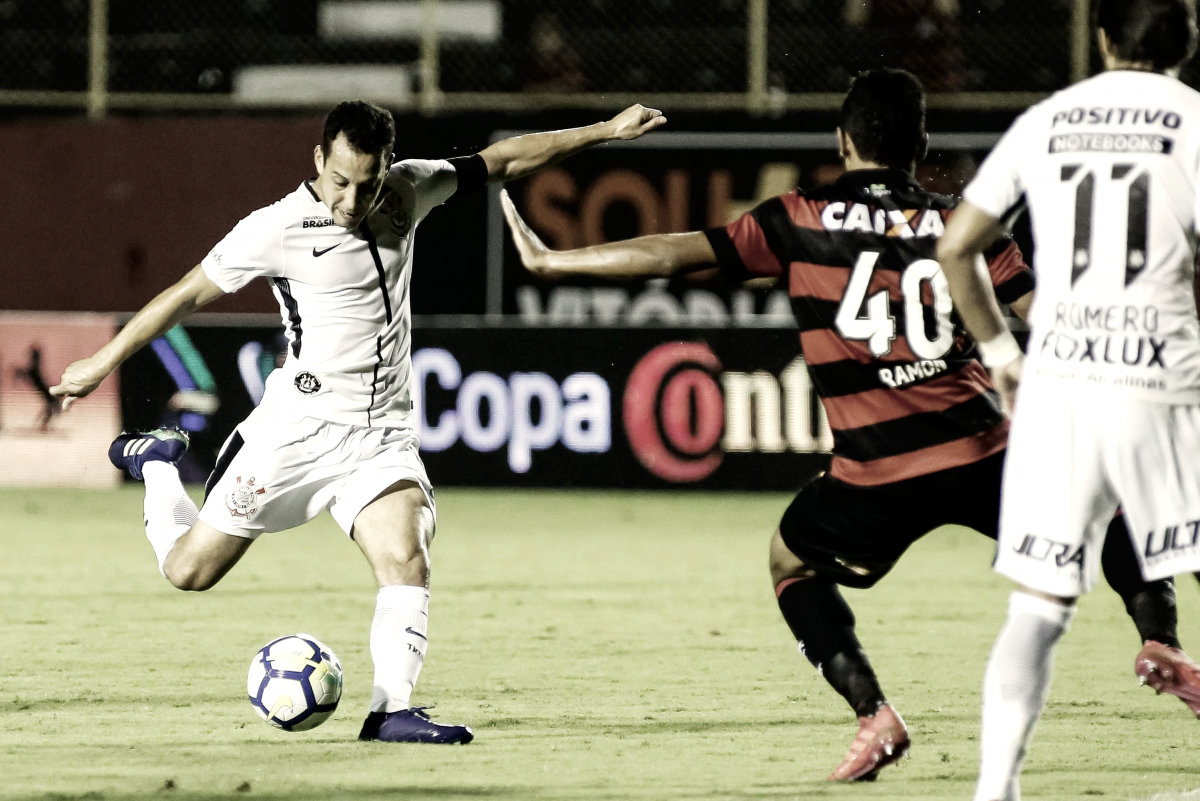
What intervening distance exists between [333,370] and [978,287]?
2.46 m

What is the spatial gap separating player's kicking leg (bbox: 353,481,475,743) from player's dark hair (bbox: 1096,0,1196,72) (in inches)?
104

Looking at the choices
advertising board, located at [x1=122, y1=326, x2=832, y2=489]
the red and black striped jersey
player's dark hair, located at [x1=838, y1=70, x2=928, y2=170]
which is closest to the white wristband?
the red and black striped jersey

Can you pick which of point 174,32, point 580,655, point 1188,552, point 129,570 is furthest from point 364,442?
point 174,32

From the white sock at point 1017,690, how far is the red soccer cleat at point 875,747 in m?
0.69

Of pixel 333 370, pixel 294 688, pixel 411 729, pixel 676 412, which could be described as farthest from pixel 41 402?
pixel 411 729

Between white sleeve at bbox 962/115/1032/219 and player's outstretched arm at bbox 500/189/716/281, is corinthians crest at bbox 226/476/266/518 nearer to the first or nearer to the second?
player's outstretched arm at bbox 500/189/716/281

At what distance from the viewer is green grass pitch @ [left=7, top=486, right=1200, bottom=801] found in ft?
16.1

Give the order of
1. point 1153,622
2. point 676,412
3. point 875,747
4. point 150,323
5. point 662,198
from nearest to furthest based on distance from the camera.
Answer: point 875,747, point 1153,622, point 150,323, point 676,412, point 662,198

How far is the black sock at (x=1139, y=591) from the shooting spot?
17.7 ft

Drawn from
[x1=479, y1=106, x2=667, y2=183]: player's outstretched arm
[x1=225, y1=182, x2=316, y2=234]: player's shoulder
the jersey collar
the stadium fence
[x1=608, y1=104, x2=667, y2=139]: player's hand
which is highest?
the stadium fence

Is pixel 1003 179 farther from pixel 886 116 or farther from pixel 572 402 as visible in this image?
pixel 572 402

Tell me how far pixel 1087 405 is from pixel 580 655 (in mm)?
3582

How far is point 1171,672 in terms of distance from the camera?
529 cm

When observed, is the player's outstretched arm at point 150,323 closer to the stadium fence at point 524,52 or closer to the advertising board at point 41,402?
the advertising board at point 41,402
